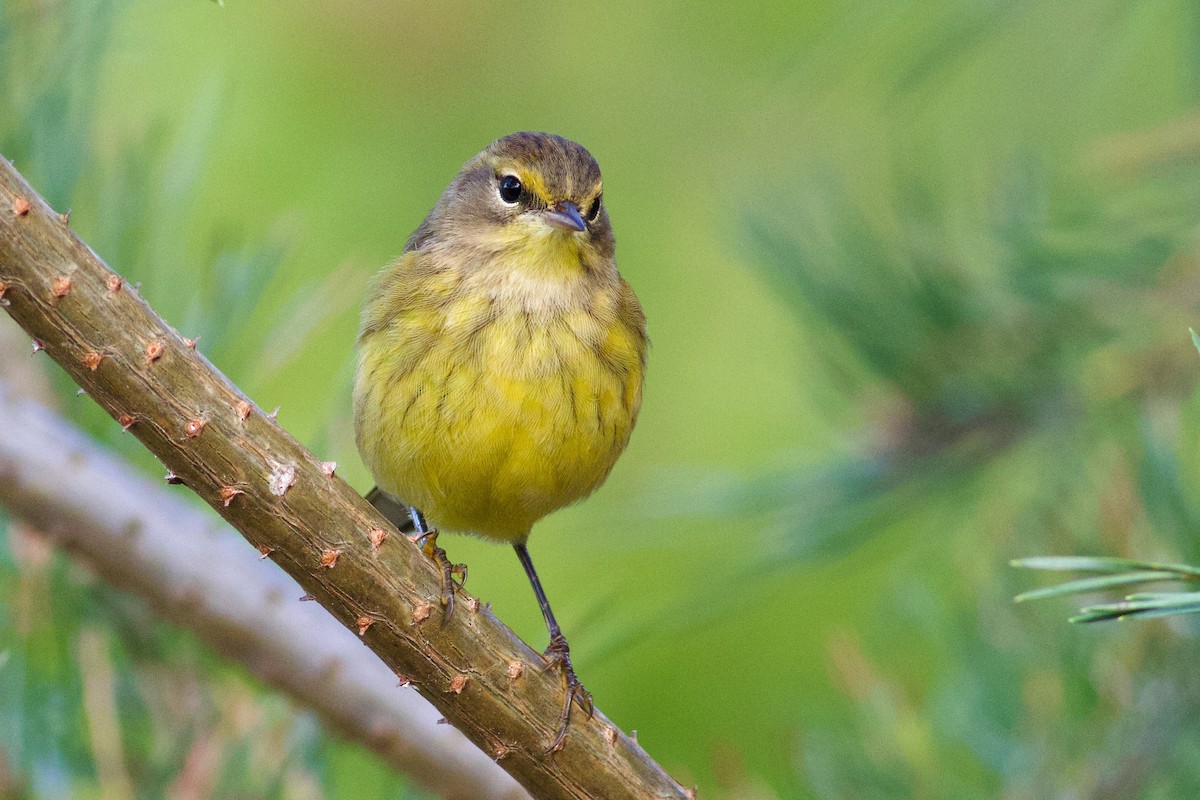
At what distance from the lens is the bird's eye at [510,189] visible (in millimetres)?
3715

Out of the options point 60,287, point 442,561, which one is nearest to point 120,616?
point 442,561

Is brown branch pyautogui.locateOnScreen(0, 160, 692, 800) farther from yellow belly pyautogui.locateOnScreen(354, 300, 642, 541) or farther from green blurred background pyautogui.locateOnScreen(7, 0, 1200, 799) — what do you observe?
yellow belly pyautogui.locateOnScreen(354, 300, 642, 541)

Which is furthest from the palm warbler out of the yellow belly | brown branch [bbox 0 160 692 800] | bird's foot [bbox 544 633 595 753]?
brown branch [bbox 0 160 692 800]

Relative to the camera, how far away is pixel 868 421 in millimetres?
2980

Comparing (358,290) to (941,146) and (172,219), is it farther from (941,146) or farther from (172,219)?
(941,146)

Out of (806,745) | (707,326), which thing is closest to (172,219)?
(806,745)

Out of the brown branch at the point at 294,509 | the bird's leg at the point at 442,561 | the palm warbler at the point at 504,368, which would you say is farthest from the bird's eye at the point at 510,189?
the brown branch at the point at 294,509

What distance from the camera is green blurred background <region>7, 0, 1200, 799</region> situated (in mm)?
2400

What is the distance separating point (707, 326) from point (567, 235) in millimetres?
1208

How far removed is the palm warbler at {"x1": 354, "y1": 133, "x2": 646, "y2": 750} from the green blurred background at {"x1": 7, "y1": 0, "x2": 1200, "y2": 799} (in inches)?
6.8

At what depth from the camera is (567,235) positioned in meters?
3.54

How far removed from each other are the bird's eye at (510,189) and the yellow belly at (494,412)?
0.57m

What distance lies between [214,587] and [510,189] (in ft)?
5.42

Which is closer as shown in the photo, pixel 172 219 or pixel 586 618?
pixel 586 618
